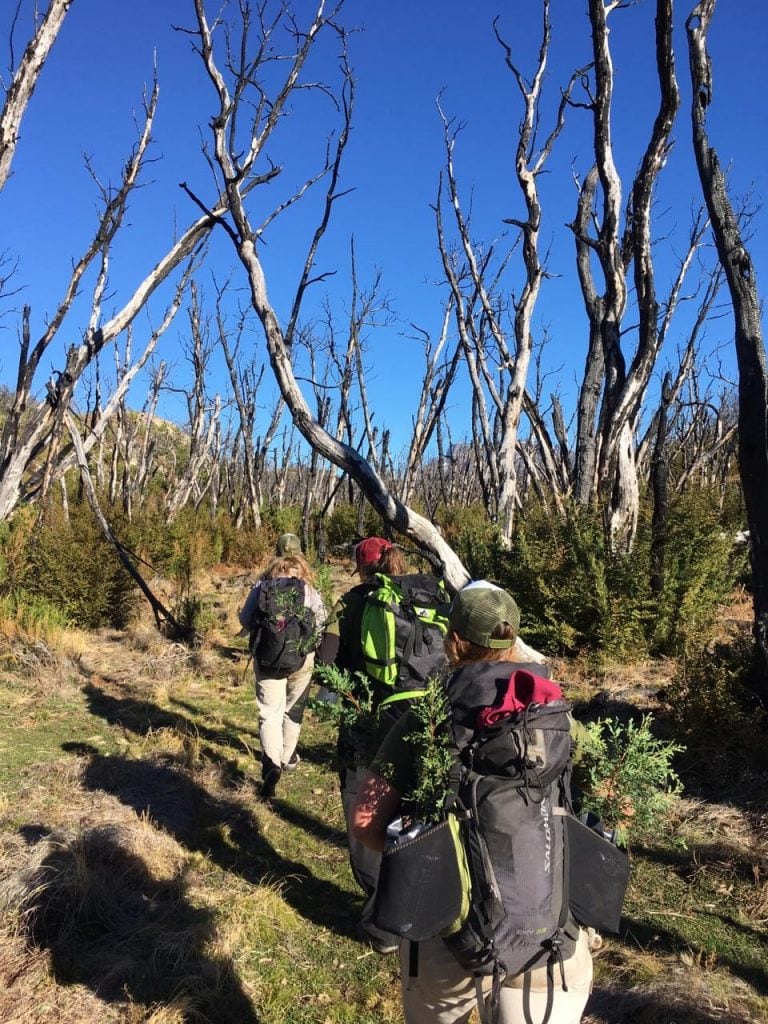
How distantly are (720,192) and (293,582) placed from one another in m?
3.73

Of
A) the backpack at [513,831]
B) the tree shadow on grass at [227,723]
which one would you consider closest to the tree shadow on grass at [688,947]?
the backpack at [513,831]

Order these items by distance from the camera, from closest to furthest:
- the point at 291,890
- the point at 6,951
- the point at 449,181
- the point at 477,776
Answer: the point at 477,776, the point at 6,951, the point at 291,890, the point at 449,181

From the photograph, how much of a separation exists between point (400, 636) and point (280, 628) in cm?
153

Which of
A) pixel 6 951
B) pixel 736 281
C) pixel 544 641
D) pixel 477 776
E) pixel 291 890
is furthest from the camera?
pixel 544 641

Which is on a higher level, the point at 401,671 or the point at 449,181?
the point at 449,181

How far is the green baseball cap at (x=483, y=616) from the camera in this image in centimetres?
179

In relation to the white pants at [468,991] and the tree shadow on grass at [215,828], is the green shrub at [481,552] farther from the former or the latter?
the white pants at [468,991]

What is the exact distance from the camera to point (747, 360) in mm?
4328

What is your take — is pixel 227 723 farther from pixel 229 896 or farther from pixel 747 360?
pixel 747 360

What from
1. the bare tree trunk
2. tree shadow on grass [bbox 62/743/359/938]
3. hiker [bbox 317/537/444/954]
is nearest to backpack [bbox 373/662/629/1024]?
hiker [bbox 317/537/444/954]

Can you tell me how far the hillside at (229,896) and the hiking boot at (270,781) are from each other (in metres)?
0.08

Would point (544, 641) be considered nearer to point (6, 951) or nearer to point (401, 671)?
point (401, 671)

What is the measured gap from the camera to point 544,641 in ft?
23.0

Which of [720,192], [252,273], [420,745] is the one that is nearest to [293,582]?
[252,273]
